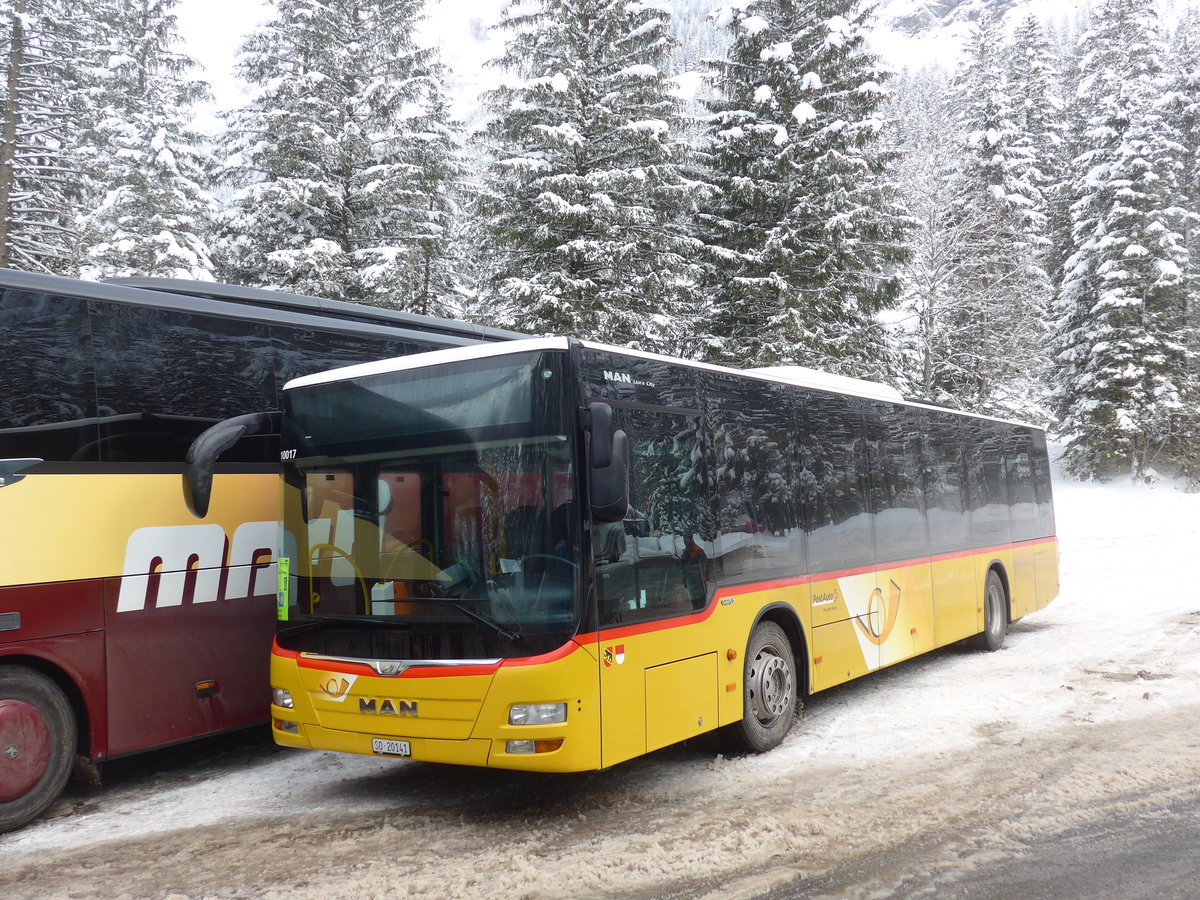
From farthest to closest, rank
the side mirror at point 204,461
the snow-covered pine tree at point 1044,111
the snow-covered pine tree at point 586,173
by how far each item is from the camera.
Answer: the snow-covered pine tree at point 1044,111
the snow-covered pine tree at point 586,173
the side mirror at point 204,461

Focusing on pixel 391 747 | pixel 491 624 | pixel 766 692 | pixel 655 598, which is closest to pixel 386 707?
pixel 391 747

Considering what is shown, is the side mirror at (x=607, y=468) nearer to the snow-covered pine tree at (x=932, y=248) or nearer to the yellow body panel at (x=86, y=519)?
the yellow body panel at (x=86, y=519)

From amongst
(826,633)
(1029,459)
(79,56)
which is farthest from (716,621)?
(79,56)

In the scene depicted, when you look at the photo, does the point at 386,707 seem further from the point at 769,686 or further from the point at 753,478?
the point at 753,478

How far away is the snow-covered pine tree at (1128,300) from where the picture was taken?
3256 cm

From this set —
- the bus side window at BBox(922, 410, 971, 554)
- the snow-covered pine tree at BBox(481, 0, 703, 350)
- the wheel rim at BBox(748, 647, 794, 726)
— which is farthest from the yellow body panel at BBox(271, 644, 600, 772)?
the snow-covered pine tree at BBox(481, 0, 703, 350)

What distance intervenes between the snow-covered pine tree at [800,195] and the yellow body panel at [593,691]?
49.9 ft

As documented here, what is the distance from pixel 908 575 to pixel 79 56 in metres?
23.6

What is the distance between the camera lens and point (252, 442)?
7.82m

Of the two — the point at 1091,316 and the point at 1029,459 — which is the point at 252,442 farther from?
the point at 1091,316

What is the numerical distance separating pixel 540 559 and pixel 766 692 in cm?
271

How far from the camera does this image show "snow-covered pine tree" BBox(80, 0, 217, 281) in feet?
77.3

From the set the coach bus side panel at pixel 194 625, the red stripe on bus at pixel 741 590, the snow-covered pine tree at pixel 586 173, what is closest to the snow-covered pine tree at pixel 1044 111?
the snow-covered pine tree at pixel 586 173

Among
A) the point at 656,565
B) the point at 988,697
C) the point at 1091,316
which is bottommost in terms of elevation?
the point at 988,697
